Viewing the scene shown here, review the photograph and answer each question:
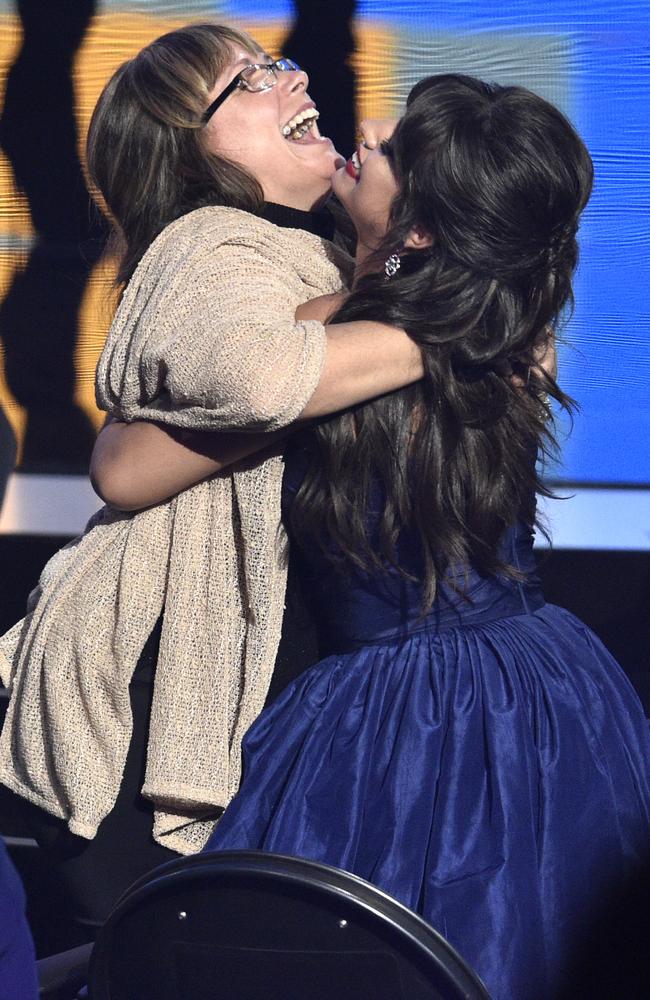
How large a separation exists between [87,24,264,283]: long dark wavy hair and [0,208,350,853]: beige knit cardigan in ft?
0.40

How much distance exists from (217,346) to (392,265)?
0.91ft

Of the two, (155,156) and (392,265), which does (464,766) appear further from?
(155,156)

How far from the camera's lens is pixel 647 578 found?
273 cm

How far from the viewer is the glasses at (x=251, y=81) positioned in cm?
177

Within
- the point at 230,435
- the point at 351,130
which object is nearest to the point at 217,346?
the point at 230,435

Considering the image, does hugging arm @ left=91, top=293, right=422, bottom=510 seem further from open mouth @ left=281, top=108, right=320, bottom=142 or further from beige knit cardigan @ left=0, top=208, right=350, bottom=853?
open mouth @ left=281, top=108, right=320, bottom=142

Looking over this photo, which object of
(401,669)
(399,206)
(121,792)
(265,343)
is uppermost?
(399,206)

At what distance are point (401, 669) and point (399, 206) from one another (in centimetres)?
60

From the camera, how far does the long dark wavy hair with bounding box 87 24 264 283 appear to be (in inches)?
67.0

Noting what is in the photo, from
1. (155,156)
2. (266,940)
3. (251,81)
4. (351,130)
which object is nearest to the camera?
(266,940)

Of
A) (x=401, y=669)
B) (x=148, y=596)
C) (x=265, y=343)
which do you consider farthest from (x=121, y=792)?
(x=265, y=343)

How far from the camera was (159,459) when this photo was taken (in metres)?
1.51

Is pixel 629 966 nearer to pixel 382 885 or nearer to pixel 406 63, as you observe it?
pixel 382 885

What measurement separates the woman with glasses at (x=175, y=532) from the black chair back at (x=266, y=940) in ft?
1.20
